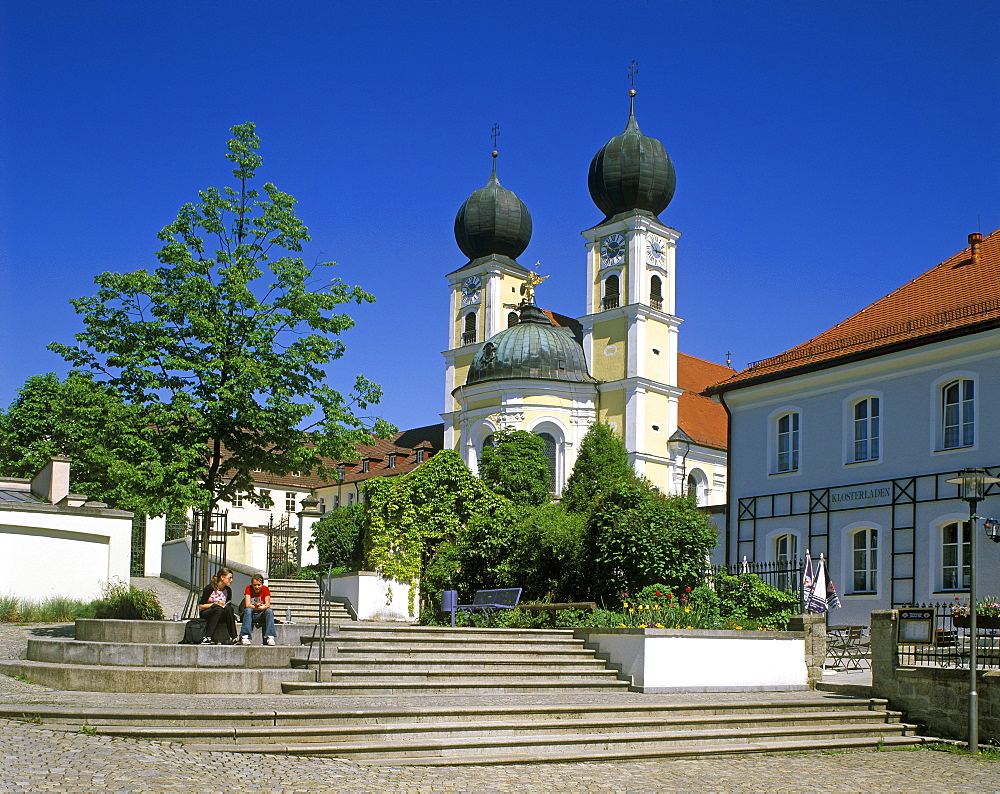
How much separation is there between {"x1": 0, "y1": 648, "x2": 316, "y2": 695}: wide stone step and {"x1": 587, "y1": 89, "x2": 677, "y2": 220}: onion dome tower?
176 ft

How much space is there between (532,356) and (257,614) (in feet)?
138

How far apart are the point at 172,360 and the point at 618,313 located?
46.5 metres

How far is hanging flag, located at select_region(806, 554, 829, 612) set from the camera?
1842 cm

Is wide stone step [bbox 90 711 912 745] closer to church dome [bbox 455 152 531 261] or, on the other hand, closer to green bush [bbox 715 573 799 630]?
green bush [bbox 715 573 799 630]

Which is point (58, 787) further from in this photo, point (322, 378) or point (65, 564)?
point (65, 564)

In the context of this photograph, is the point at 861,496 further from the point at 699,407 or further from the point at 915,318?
the point at 699,407

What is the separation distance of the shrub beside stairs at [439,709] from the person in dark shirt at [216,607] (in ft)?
2.06

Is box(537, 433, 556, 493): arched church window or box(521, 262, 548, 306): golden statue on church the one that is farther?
box(521, 262, 548, 306): golden statue on church

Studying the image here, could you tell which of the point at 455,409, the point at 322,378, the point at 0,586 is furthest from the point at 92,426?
the point at 455,409

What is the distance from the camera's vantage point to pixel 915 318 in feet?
84.1

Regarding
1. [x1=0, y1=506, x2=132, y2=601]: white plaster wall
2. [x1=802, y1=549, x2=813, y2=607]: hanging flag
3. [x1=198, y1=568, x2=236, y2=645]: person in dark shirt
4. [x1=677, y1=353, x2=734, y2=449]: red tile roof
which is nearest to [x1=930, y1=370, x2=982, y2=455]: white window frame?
[x1=802, y1=549, x2=813, y2=607]: hanging flag

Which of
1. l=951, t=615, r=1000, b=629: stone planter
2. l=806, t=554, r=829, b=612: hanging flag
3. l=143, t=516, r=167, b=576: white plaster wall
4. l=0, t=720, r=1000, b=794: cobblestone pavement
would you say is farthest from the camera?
l=143, t=516, r=167, b=576: white plaster wall

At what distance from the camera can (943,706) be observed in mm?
14000

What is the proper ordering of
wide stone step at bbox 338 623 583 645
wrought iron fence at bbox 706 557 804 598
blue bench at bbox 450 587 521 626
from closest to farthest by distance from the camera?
wide stone step at bbox 338 623 583 645
wrought iron fence at bbox 706 557 804 598
blue bench at bbox 450 587 521 626
